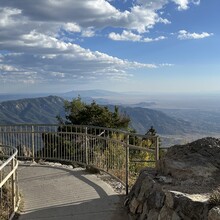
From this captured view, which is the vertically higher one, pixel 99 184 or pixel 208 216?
pixel 208 216

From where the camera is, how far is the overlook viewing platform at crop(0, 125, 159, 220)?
7938 mm

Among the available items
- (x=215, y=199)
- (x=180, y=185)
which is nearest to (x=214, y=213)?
(x=215, y=199)

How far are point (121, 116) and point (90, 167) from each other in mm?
23803

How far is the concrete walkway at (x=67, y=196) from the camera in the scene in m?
7.78

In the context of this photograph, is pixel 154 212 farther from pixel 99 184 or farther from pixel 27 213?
pixel 99 184

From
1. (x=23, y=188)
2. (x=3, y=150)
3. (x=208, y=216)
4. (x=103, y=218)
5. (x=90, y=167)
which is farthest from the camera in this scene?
(x=3, y=150)

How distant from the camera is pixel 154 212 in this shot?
20.0 feet

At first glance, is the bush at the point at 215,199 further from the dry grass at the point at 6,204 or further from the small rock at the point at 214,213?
the dry grass at the point at 6,204

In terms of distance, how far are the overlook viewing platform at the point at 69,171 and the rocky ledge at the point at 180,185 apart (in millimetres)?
867

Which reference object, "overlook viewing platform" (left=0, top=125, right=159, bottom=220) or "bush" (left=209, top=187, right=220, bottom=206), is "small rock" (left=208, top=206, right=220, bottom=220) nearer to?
"bush" (left=209, top=187, right=220, bottom=206)

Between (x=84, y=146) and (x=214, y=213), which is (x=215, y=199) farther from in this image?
(x=84, y=146)

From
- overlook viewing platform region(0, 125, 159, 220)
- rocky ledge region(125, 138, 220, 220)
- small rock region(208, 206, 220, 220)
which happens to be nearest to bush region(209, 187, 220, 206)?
rocky ledge region(125, 138, 220, 220)

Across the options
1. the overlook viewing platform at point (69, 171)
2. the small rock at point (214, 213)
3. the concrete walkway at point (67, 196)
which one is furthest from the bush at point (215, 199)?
the overlook viewing platform at point (69, 171)

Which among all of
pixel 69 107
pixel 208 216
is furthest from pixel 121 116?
pixel 208 216
